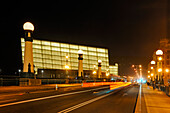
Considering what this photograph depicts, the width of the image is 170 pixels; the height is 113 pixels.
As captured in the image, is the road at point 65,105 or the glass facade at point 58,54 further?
the glass facade at point 58,54

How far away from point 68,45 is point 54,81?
150ft

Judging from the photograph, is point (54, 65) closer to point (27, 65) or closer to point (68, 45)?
point (68, 45)

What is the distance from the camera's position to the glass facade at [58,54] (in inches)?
3310

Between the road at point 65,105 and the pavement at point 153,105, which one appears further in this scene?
the pavement at point 153,105

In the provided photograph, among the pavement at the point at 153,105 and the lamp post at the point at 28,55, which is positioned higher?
the lamp post at the point at 28,55

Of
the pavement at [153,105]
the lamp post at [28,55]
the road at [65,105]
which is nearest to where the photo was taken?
the road at [65,105]

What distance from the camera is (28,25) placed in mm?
37219

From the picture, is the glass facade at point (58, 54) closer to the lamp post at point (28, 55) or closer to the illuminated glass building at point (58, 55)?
the illuminated glass building at point (58, 55)

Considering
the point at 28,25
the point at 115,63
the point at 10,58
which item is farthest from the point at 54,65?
the point at 115,63

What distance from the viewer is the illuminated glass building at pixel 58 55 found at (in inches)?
3310

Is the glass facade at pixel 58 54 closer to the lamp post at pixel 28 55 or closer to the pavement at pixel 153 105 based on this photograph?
the lamp post at pixel 28 55

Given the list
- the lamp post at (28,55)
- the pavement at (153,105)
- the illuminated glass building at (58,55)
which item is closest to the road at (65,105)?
the pavement at (153,105)

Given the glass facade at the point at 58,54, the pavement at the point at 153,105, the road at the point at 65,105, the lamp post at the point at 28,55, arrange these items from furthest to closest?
the glass facade at the point at 58,54
the lamp post at the point at 28,55
the pavement at the point at 153,105
the road at the point at 65,105

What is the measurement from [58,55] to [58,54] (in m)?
0.46
